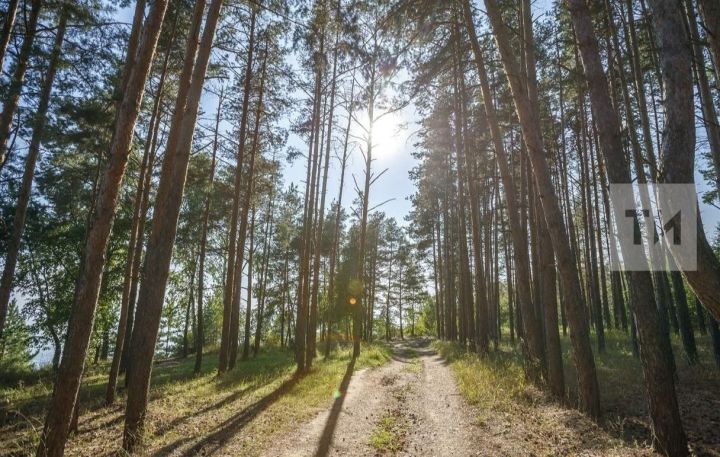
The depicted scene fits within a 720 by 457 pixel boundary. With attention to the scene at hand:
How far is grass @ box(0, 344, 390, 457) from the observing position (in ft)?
20.2

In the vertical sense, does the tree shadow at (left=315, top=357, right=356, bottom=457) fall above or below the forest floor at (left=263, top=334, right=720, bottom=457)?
below

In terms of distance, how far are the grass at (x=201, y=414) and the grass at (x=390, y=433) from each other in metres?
1.67

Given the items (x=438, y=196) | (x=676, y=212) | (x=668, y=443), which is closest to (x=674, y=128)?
(x=676, y=212)

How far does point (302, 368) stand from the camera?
12.8 metres

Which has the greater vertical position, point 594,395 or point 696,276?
point 696,276

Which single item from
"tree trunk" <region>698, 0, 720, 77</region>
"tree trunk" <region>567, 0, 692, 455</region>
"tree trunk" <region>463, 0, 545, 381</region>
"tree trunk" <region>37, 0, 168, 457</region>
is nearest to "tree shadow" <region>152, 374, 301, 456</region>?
"tree trunk" <region>37, 0, 168, 457</region>

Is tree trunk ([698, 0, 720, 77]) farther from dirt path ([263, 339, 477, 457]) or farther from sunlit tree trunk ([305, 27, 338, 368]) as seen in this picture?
sunlit tree trunk ([305, 27, 338, 368])

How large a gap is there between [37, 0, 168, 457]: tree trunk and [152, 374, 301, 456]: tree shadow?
1534mm

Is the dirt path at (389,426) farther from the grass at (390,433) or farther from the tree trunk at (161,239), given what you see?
the tree trunk at (161,239)

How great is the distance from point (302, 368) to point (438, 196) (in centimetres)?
1552

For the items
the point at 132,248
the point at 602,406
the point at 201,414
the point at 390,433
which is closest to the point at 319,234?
the point at 132,248

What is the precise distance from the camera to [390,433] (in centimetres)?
655

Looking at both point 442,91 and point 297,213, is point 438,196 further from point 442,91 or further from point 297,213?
point 297,213

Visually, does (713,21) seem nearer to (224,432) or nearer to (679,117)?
(679,117)
